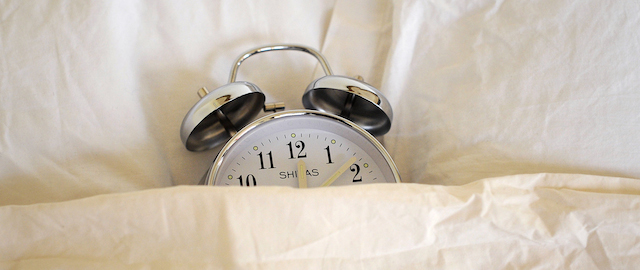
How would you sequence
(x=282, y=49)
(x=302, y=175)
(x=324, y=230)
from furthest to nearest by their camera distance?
(x=282, y=49) < (x=302, y=175) < (x=324, y=230)

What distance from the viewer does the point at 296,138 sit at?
72 cm

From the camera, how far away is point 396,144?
831 mm

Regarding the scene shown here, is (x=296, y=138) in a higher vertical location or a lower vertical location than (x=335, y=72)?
lower

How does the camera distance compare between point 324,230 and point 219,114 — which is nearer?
point 324,230

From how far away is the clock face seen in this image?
688 mm

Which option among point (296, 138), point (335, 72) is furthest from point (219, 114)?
point (335, 72)

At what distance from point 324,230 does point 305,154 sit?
248 mm

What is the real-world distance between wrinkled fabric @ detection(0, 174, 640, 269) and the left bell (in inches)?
8.0

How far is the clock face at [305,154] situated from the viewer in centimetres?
69

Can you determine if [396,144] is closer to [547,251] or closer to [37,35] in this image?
[547,251]

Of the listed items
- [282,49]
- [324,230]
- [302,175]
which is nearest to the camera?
Result: [324,230]

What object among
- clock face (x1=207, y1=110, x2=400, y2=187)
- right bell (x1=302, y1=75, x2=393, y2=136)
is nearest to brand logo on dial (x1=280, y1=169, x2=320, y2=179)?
clock face (x1=207, y1=110, x2=400, y2=187)

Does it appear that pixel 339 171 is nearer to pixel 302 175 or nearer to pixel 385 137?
pixel 302 175

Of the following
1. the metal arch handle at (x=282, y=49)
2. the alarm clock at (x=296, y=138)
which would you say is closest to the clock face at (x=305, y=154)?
the alarm clock at (x=296, y=138)
